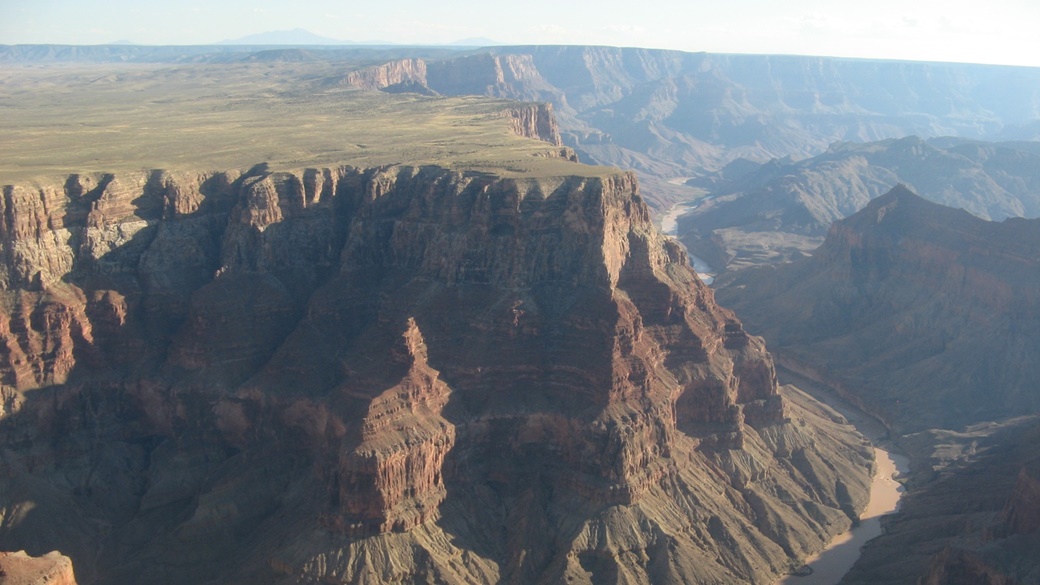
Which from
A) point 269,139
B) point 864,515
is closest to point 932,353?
point 864,515

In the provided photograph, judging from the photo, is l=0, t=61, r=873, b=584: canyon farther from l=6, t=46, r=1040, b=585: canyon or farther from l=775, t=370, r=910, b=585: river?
l=775, t=370, r=910, b=585: river

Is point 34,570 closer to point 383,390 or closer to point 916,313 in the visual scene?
point 383,390

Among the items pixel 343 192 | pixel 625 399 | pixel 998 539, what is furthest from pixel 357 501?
pixel 998 539

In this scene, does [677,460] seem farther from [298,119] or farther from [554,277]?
[298,119]

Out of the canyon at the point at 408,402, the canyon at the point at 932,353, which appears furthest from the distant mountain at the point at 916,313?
the canyon at the point at 408,402

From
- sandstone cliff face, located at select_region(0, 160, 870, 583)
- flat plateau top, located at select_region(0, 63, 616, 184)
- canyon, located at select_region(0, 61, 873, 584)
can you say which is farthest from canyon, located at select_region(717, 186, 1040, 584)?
flat plateau top, located at select_region(0, 63, 616, 184)

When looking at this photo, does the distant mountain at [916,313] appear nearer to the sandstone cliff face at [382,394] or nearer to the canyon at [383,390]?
the canyon at [383,390]
